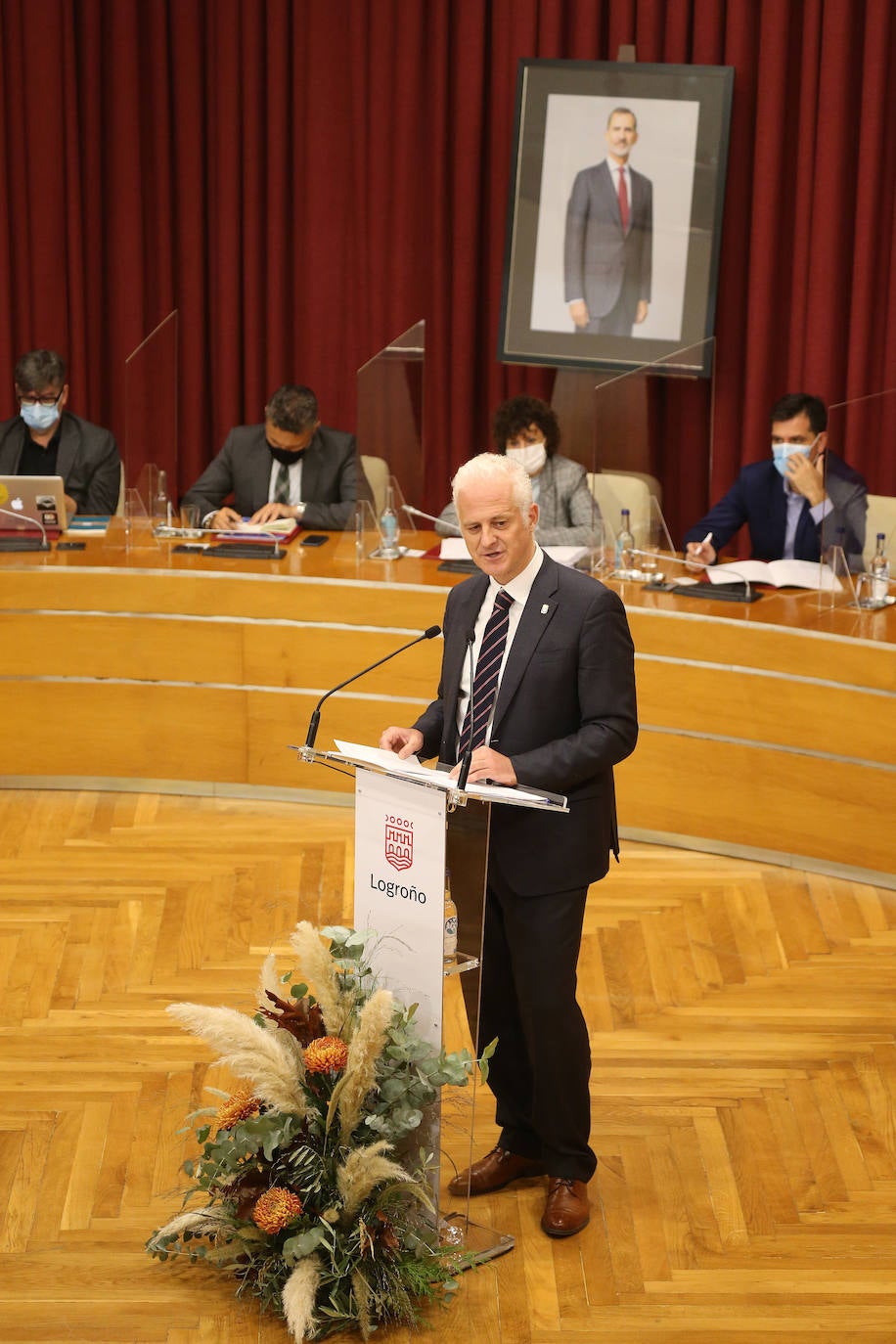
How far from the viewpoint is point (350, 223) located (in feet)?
23.8

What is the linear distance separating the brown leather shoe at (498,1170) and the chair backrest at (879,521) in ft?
7.76

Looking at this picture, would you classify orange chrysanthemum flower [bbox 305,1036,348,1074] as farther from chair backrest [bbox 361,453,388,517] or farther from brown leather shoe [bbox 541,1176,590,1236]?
chair backrest [bbox 361,453,388,517]

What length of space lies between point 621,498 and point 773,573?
1.83 ft

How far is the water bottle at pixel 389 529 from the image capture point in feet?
18.6

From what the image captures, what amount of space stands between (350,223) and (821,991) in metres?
4.26

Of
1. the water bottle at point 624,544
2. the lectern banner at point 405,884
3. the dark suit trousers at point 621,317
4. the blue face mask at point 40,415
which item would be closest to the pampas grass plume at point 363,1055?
the lectern banner at point 405,884

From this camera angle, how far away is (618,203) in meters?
6.60

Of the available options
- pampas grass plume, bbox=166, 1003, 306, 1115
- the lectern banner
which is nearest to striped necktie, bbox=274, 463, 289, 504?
the lectern banner

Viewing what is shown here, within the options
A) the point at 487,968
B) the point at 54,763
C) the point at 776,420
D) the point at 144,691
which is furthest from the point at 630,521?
the point at 487,968

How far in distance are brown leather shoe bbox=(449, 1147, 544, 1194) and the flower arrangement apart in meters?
0.29

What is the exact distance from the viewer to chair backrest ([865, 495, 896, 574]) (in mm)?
5023

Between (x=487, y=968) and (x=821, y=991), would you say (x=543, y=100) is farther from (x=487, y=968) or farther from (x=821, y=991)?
(x=487, y=968)

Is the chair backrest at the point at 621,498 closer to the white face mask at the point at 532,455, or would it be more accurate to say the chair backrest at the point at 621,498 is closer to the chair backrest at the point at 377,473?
the white face mask at the point at 532,455

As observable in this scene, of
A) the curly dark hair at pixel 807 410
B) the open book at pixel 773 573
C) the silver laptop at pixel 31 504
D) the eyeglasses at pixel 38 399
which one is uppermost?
the curly dark hair at pixel 807 410
